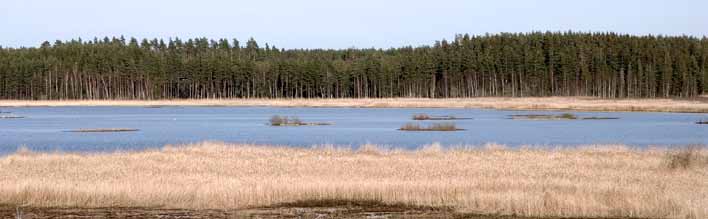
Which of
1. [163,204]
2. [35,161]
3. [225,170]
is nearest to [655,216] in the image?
[163,204]

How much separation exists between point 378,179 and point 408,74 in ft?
403

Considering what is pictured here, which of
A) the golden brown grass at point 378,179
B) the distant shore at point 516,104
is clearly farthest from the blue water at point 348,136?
the distant shore at point 516,104

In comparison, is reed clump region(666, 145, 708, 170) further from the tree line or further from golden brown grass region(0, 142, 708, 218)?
the tree line

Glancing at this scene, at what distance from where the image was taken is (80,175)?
27.3 m

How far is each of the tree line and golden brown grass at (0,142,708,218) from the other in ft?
356

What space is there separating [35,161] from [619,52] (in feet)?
424

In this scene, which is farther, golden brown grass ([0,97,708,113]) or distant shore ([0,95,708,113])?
golden brown grass ([0,97,708,113])

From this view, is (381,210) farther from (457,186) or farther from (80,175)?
(80,175)

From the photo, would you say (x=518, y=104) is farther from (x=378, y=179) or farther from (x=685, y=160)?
(x=378, y=179)

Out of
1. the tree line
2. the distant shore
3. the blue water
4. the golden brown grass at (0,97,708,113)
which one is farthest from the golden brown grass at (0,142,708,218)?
the tree line

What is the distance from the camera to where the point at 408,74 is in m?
148

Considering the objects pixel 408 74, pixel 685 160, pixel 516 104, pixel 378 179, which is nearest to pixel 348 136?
pixel 685 160

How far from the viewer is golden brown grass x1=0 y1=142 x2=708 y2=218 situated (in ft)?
68.8

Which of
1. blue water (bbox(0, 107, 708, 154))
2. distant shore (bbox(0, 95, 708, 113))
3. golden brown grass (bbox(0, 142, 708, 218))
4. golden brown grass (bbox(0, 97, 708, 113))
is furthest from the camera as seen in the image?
golden brown grass (bbox(0, 97, 708, 113))
